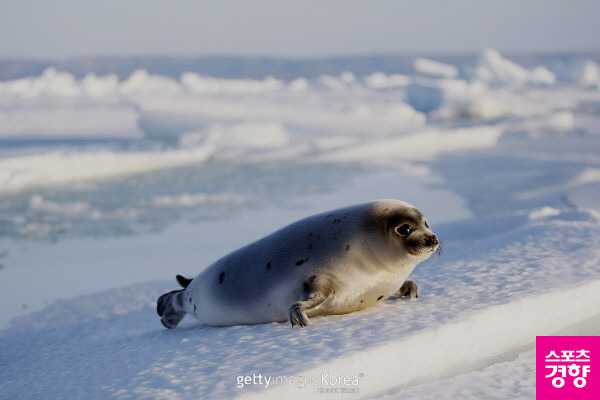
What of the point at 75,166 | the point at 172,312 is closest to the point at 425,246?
the point at 172,312

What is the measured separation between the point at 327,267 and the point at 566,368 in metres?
0.77

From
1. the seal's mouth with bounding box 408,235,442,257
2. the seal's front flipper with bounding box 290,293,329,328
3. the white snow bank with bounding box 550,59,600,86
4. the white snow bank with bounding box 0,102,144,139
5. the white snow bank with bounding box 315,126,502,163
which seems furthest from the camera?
the white snow bank with bounding box 550,59,600,86

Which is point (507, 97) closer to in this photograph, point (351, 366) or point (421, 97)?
point (421, 97)

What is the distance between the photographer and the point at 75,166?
819 centimetres

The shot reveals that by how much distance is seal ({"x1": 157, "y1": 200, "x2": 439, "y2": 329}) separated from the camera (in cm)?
202

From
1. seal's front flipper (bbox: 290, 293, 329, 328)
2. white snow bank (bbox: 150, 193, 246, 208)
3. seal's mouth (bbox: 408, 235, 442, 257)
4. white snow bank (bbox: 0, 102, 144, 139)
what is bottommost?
seal's front flipper (bbox: 290, 293, 329, 328)

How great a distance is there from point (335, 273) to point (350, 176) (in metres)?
5.93

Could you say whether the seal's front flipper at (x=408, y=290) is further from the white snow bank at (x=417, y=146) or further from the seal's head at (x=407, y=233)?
the white snow bank at (x=417, y=146)

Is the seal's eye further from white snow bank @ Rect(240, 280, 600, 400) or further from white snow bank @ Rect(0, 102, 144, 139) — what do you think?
white snow bank @ Rect(0, 102, 144, 139)

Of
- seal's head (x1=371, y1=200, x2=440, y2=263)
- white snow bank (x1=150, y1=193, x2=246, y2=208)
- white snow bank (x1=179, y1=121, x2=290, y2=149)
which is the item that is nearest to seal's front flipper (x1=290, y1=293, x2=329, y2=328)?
seal's head (x1=371, y1=200, x2=440, y2=263)

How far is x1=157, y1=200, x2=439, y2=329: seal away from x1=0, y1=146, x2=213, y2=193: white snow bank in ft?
18.6

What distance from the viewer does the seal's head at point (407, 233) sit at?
6.59 ft

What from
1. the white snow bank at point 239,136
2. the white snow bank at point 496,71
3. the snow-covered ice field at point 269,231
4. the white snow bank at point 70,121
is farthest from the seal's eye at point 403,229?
the white snow bank at point 496,71

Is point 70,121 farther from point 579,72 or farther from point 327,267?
point 579,72
